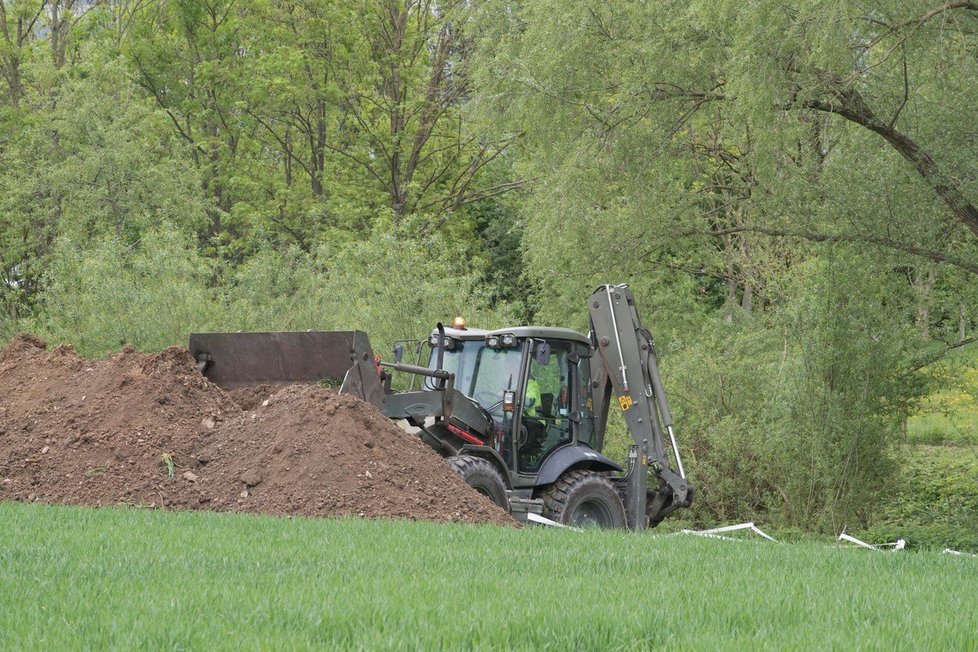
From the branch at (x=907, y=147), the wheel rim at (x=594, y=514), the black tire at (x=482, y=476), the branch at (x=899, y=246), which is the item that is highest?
the branch at (x=907, y=147)

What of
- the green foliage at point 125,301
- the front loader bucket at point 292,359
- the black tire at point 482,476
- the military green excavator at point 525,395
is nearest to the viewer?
the black tire at point 482,476

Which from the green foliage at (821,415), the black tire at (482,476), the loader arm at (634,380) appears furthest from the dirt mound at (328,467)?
the green foliage at (821,415)

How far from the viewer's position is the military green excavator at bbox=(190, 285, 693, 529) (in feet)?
44.3

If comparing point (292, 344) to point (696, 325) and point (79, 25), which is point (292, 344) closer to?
point (696, 325)

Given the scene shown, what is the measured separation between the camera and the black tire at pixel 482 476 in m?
12.9

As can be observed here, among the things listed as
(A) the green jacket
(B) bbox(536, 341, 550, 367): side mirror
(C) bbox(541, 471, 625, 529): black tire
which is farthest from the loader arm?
(B) bbox(536, 341, 550, 367): side mirror

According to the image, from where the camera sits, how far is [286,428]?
39.7ft

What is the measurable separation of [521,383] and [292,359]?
261 cm

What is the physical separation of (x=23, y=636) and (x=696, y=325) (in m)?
19.2

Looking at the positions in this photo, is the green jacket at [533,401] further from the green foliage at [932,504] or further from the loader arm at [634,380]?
the green foliage at [932,504]

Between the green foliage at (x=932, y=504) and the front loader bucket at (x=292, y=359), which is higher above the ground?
the front loader bucket at (x=292, y=359)

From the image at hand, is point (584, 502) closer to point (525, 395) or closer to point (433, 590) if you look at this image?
point (525, 395)

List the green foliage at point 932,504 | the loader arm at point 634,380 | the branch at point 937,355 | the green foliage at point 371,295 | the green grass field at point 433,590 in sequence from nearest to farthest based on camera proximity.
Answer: the green grass field at point 433,590
the loader arm at point 634,380
the green foliage at point 932,504
the branch at point 937,355
the green foliage at point 371,295

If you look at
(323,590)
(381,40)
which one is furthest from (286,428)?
(381,40)
